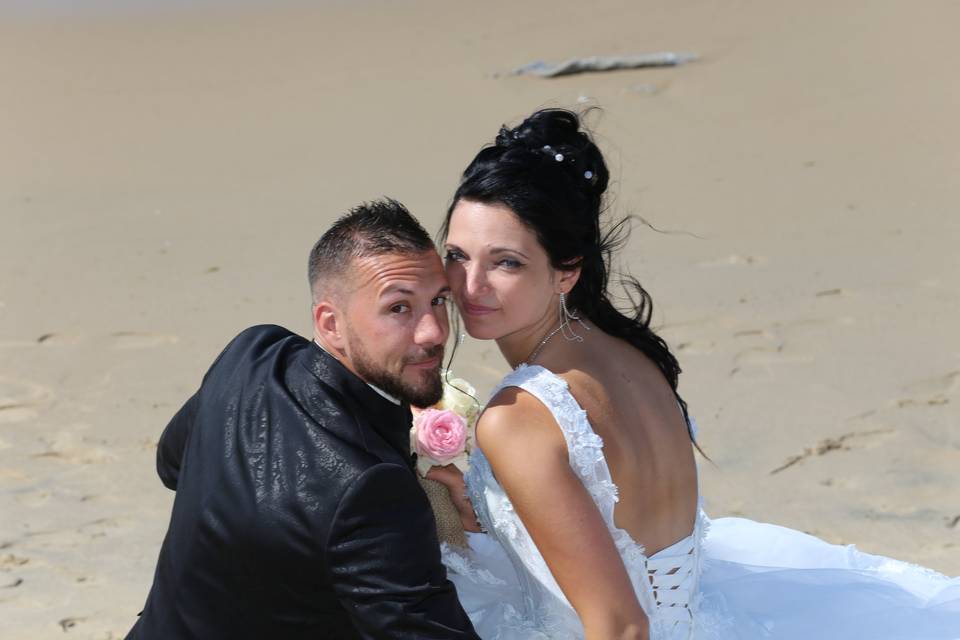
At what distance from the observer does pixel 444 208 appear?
365 inches

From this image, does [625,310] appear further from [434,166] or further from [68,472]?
[68,472]

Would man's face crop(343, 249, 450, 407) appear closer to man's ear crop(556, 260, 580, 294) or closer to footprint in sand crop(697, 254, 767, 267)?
man's ear crop(556, 260, 580, 294)

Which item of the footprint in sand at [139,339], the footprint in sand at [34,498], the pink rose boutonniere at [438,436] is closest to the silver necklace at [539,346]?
the pink rose boutonniere at [438,436]

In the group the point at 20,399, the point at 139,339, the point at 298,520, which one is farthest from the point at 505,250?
the point at 139,339

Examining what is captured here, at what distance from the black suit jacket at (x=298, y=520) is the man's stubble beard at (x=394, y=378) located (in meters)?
0.04

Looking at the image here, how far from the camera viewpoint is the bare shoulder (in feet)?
9.78

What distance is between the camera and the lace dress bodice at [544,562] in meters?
3.04

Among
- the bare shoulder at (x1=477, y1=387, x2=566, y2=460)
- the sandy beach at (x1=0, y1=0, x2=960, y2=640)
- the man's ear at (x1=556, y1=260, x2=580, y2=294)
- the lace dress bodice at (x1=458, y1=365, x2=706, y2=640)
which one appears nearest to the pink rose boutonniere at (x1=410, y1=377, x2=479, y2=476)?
the lace dress bodice at (x1=458, y1=365, x2=706, y2=640)

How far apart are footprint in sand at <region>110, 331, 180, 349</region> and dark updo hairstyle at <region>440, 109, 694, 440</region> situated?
446 centimetres

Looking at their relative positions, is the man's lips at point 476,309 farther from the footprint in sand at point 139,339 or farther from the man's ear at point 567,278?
the footprint in sand at point 139,339

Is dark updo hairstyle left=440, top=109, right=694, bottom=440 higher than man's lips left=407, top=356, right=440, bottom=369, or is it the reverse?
dark updo hairstyle left=440, top=109, right=694, bottom=440

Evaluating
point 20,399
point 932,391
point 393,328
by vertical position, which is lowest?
point 932,391

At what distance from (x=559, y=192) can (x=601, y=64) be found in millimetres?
8979

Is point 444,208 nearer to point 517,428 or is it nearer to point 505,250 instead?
point 505,250
